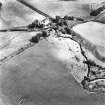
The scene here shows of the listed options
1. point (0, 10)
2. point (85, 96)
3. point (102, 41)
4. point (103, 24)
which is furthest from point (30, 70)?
point (0, 10)

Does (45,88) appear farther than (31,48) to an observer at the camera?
No

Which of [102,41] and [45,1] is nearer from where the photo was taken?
[102,41]

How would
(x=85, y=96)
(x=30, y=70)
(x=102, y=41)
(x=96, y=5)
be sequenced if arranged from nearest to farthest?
1. (x=85, y=96)
2. (x=30, y=70)
3. (x=102, y=41)
4. (x=96, y=5)

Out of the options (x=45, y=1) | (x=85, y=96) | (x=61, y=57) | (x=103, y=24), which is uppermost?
(x=45, y=1)

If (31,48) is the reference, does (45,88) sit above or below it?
below

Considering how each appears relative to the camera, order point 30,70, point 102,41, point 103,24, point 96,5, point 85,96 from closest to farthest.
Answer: point 85,96 < point 30,70 < point 102,41 < point 103,24 < point 96,5

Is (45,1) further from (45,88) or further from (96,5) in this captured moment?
(45,88)

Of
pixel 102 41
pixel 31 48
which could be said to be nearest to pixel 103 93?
pixel 102 41

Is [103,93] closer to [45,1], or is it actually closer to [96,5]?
[96,5]

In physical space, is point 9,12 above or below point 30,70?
above

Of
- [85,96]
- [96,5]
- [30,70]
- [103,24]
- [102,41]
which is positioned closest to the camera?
[85,96]
